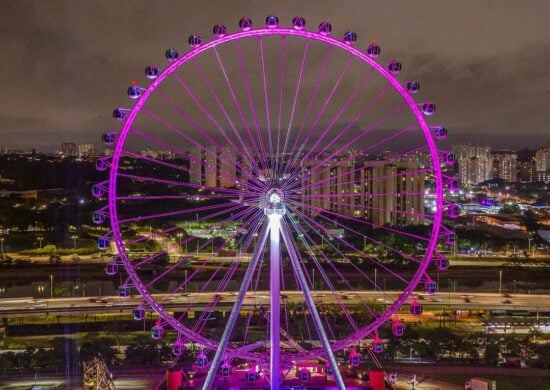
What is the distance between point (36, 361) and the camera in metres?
8.82

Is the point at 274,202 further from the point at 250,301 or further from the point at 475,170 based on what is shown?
the point at 475,170

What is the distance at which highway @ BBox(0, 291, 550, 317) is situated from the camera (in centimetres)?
1205

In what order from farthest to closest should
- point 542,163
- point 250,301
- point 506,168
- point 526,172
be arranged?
point 542,163 → point 526,172 → point 506,168 → point 250,301

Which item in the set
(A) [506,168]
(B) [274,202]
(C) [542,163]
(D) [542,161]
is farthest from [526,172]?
(B) [274,202]

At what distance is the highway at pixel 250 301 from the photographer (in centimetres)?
1205

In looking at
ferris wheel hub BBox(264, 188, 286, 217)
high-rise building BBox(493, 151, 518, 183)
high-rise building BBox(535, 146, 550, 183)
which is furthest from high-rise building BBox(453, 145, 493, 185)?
ferris wheel hub BBox(264, 188, 286, 217)

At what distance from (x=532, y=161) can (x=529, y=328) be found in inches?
2456

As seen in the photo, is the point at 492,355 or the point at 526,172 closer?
the point at 492,355

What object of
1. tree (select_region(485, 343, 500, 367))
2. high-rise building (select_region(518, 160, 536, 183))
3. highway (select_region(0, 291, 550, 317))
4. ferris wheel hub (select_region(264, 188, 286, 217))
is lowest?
tree (select_region(485, 343, 500, 367))

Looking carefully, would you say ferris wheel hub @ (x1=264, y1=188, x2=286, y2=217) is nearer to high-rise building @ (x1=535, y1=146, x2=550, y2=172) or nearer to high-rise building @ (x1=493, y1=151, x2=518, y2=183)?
high-rise building @ (x1=493, y1=151, x2=518, y2=183)

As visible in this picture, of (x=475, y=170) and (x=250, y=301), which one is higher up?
(x=475, y=170)

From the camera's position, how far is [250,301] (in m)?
12.5

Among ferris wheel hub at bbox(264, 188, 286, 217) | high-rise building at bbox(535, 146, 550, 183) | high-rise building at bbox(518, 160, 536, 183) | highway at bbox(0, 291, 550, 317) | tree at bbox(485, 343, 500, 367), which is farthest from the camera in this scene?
high-rise building at bbox(535, 146, 550, 183)

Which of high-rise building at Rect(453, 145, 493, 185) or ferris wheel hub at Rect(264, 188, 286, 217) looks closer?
ferris wheel hub at Rect(264, 188, 286, 217)
